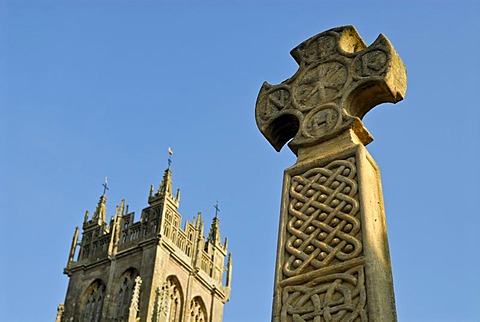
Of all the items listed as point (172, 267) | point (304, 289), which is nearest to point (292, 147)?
point (304, 289)

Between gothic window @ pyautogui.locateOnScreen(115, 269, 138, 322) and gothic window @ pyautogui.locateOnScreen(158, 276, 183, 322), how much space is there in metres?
2.09

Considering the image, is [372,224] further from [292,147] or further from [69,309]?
[69,309]

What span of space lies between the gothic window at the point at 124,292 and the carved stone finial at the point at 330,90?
37737mm

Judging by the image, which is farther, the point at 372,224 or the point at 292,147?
the point at 292,147

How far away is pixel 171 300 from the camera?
42.7 metres

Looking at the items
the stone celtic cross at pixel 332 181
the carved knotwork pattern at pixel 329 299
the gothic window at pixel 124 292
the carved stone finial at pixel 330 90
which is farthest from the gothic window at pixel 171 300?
the carved knotwork pattern at pixel 329 299

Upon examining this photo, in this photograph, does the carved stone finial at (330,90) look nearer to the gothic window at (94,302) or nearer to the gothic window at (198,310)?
the gothic window at (198,310)

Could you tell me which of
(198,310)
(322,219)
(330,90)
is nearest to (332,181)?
(322,219)

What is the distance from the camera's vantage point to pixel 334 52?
209 inches

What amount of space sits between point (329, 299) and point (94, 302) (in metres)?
A: 42.1

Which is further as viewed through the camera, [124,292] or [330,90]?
[124,292]

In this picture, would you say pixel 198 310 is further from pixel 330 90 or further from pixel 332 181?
pixel 332 181

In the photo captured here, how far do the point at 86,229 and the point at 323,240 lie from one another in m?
45.8

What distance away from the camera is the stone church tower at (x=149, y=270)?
41.4 m
